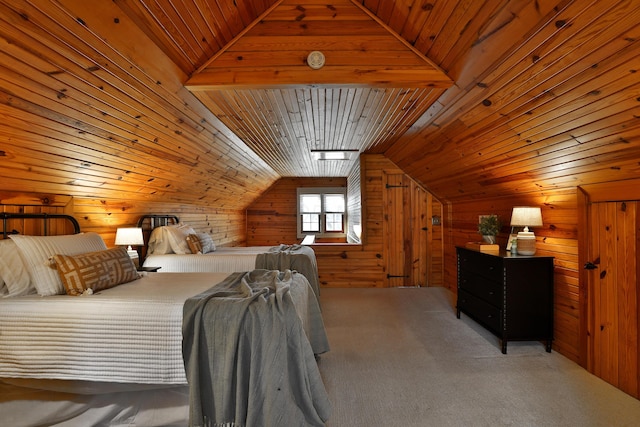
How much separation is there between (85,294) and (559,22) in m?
3.05

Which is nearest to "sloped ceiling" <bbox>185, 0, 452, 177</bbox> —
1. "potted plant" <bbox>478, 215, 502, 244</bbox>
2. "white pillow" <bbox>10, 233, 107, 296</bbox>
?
"white pillow" <bbox>10, 233, 107, 296</bbox>

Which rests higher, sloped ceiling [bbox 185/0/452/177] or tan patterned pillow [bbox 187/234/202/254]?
sloped ceiling [bbox 185/0/452/177]

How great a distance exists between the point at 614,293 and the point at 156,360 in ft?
10.2

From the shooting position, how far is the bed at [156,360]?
5.64 ft

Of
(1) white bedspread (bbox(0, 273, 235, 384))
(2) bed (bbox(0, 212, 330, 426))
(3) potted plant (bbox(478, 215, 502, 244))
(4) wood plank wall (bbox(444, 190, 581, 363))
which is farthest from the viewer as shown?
(3) potted plant (bbox(478, 215, 502, 244))

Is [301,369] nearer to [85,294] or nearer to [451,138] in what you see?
[85,294]

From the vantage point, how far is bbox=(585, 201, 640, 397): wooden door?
87.6 inches

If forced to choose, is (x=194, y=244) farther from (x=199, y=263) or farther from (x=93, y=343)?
(x=93, y=343)

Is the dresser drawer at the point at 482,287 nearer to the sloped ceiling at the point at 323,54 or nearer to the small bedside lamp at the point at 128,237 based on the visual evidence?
the sloped ceiling at the point at 323,54

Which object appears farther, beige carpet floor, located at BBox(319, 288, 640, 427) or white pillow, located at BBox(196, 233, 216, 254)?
white pillow, located at BBox(196, 233, 216, 254)

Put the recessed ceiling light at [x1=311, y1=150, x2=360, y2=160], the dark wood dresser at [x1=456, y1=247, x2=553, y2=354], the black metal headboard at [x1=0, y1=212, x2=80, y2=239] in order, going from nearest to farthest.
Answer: the black metal headboard at [x1=0, y1=212, x2=80, y2=239], the dark wood dresser at [x1=456, y1=247, x2=553, y2=354], the recessed ceiling light at [x1=311, y1=150, x2=360, y2=160]

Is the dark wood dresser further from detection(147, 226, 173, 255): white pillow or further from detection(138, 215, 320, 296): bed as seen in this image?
detection(147, 226, 173, 255): white pillow

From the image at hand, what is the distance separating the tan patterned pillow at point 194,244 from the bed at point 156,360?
75.6 inches

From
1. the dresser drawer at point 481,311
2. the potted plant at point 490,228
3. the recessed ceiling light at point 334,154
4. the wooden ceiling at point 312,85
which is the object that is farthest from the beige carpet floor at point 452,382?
the recessed ceiling light at point 334,154
